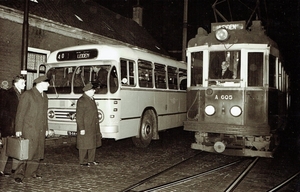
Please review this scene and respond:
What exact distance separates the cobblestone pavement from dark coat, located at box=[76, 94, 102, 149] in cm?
58

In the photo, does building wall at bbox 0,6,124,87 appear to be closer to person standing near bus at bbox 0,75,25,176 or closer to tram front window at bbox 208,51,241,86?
person standing near bus at bbox 0,75,25,176

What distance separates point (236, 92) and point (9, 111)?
5.43 metres

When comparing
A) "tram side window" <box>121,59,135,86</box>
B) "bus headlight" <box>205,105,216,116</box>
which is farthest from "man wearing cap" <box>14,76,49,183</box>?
"bus headlight" <box>205,105,216,116</box>

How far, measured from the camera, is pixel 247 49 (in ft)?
28.0

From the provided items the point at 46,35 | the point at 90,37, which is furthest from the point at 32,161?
the point at 90,37

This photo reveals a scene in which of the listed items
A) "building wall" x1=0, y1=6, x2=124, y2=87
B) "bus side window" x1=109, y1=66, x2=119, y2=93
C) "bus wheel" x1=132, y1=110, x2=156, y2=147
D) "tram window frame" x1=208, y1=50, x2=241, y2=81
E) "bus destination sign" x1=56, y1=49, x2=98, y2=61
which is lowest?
"bus wheel" x1=132, y1=110, x2=156, y2=147

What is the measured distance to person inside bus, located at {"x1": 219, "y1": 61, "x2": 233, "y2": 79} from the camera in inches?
341

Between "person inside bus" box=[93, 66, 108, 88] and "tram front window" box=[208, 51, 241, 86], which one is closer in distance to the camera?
"tram front window" box=[208, 51, 241, 86]

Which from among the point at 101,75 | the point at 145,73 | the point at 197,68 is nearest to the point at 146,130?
the point at 145,73

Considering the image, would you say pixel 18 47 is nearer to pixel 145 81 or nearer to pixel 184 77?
pixel 145 81

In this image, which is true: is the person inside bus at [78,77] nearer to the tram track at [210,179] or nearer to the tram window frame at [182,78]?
the tram track at [210,179]

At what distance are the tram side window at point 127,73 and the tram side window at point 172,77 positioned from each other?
9.03 ft

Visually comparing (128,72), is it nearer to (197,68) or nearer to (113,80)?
(113,80)

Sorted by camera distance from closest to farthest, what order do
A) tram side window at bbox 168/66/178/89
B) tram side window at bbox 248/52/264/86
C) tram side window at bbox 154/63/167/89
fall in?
tram side window at bbox 248/52/264/86 → tram side window at bbox 154/63/167/89 → tram side window at bbox 168/66/178/89
